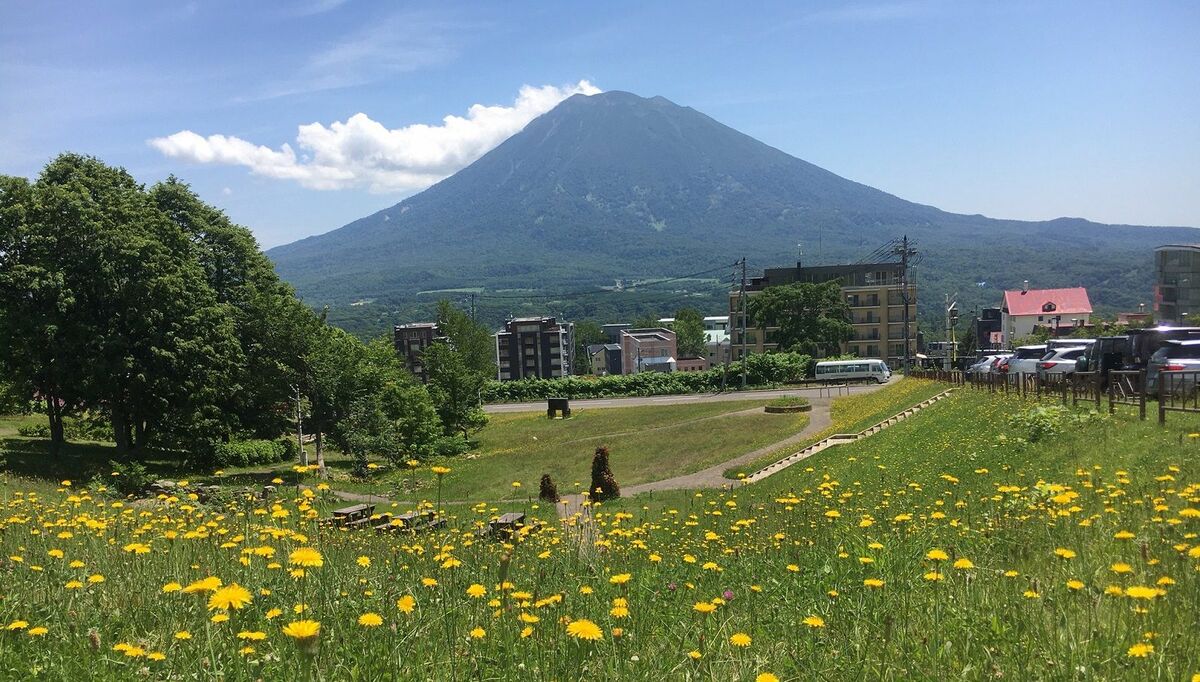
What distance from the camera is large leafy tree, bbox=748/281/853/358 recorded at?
83.3 m

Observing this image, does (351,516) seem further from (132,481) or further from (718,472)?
(718,472)

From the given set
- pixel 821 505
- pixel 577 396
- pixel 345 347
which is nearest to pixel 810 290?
pixel 577 396

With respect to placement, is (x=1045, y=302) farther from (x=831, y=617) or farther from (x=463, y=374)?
(x=831, y=617)

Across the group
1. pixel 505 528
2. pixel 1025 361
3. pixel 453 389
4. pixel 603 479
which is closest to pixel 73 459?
pixel 603 479

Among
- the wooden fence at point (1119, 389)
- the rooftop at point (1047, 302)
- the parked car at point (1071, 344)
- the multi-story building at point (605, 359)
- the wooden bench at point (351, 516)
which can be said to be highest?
the rooftop at point (1047, 302)

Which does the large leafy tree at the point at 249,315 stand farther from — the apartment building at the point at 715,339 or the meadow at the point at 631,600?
the apartment building at the point at 715,339

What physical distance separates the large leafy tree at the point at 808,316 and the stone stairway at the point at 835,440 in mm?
52590

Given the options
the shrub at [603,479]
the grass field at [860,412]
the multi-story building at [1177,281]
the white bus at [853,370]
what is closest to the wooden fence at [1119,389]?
the grass field at [860,412]

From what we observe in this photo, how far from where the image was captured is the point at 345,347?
3625 centimetres

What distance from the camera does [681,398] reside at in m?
65.1

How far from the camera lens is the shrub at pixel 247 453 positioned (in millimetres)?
32844

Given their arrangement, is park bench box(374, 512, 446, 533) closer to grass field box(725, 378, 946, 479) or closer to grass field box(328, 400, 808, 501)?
grass field box(328, 400, 808, 501)

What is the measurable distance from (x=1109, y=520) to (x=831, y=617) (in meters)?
3.40

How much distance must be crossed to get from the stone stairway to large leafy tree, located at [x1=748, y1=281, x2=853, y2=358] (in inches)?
2070
